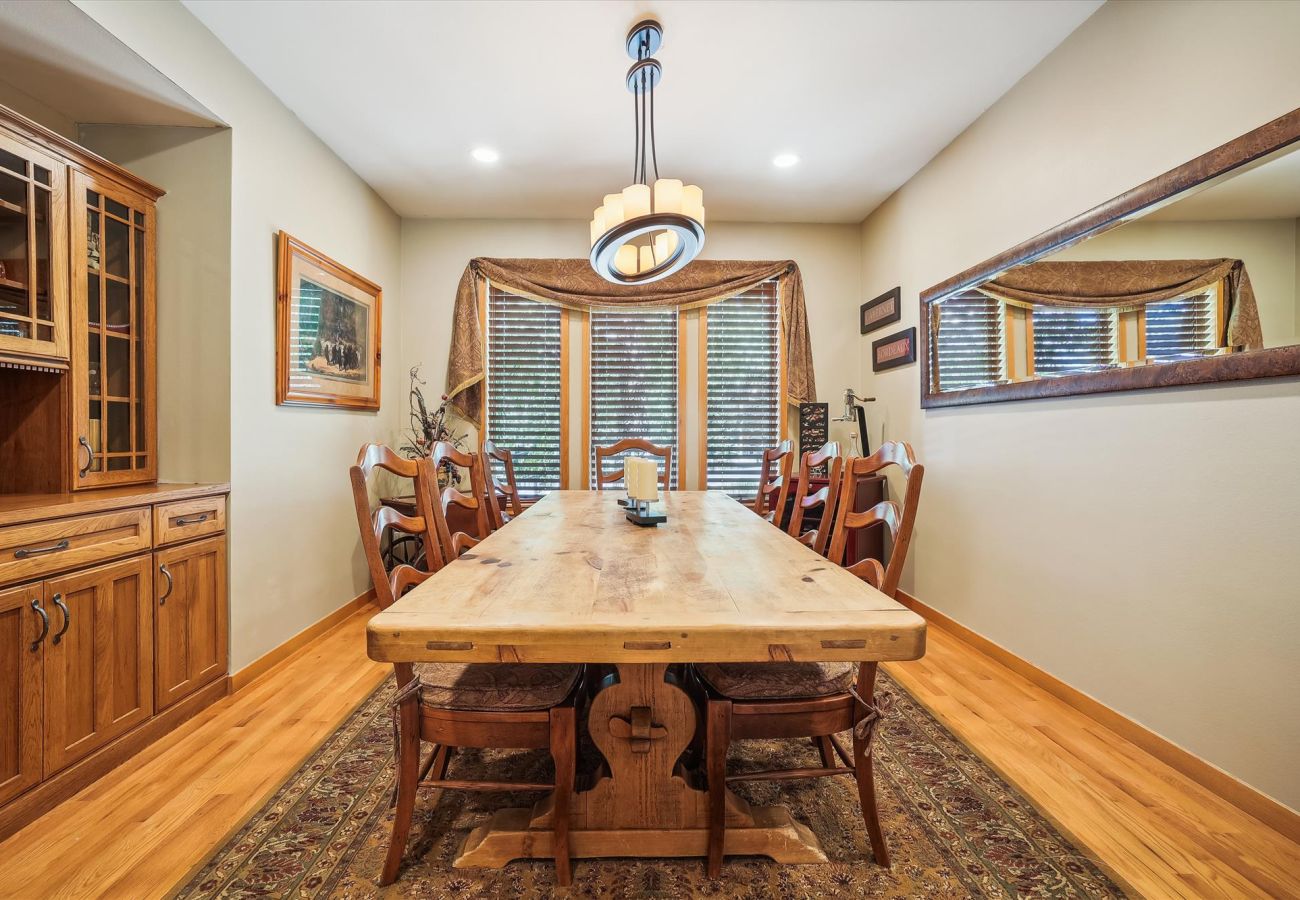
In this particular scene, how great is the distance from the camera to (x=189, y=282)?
2.42m

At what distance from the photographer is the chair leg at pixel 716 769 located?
1263mm

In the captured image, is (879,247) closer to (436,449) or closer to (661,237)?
(661,237)

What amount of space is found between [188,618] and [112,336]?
45.3 inches

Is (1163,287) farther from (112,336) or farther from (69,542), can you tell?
(112,336)

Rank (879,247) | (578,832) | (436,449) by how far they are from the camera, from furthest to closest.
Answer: (879,247), (436,449), (578,832)

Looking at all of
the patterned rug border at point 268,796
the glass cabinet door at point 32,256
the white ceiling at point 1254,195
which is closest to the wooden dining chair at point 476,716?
the patterned rug border at point 268,796

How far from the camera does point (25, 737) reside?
158 centimetres

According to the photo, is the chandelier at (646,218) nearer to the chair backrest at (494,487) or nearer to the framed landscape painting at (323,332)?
the chair backrest at (494,487)

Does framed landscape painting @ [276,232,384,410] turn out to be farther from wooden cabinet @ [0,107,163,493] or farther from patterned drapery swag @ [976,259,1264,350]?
patterned drapery swag @ [976,259,1264,350]

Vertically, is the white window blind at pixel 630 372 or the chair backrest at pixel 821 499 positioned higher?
the white window blind at pixel 630 372

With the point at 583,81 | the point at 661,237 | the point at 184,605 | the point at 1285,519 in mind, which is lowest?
the point at 184,605

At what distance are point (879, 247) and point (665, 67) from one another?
2.21m

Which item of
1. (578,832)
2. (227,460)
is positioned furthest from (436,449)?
(578,832)

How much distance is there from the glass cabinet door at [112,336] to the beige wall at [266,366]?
19 cm
